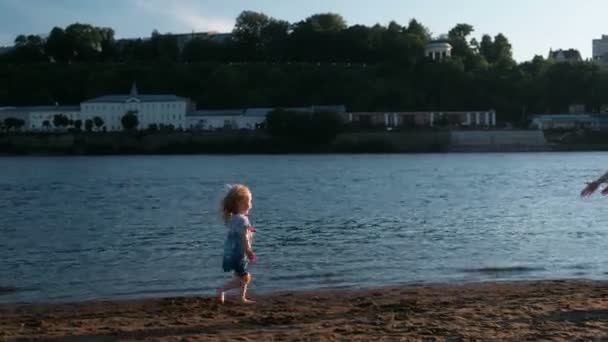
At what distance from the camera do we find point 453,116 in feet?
397

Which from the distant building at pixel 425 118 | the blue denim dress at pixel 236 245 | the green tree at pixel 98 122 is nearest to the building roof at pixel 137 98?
the green tree at pixel 98 122

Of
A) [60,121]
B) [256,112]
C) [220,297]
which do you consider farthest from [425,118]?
[220,297]

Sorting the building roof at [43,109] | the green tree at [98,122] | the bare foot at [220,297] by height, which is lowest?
the bare foot at [220,297]

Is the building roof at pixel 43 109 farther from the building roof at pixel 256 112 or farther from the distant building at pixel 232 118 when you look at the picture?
the building roof at pixel 256 112

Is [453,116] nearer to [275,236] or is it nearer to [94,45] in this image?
[94,45]

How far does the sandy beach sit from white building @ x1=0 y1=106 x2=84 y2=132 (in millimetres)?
118835

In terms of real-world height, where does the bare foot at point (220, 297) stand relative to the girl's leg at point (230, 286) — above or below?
below

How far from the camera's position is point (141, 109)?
128m

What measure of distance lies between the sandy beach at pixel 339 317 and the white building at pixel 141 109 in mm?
115501

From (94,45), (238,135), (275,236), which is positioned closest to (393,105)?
(238,135)

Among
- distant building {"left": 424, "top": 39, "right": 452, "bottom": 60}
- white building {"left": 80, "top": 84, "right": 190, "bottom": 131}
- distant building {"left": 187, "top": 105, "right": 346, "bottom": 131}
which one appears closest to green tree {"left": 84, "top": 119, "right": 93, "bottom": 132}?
white building {"left": 80, "top": 84, "right": 190, "bottom": 131}

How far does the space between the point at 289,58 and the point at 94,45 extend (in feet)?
119

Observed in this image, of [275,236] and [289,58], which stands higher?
[289,58]

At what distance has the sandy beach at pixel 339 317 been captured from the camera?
863 cm
